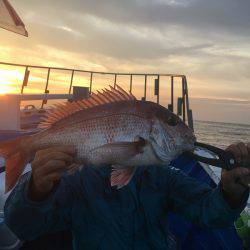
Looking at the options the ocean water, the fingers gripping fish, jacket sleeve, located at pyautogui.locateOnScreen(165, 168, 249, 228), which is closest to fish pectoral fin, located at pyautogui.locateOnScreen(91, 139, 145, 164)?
the fingers gripping fish

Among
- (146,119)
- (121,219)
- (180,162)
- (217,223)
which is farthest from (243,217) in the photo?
(146,119)

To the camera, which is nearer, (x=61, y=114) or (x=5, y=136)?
(x=61, y=114)

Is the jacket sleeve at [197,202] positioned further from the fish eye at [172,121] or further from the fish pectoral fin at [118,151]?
the fish pectoral fin at [118,151]

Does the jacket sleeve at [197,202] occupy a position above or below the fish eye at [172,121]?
below

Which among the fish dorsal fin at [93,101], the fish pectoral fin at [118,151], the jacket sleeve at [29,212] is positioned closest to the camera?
the fish pectoral fin at [118,151]

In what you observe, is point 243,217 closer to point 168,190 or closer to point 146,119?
point 168,190

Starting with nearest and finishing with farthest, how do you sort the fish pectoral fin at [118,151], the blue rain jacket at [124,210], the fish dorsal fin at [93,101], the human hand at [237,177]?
the fish pectoral fin at [118,151]
the fish dorsal fin at [93,101]
the human hand at [237,177]
the blue rain jacket at [124,210]

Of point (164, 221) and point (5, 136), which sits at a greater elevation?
point (5, 136)

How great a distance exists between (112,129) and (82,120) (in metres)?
0.20

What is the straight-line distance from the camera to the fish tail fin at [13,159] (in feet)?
7.81

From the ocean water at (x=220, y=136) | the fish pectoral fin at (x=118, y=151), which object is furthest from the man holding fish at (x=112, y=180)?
the ocean water at (x=220, y=136)

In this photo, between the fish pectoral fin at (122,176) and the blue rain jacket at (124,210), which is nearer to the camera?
the fish pectoral fin at (122,176)

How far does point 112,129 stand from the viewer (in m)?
2.38

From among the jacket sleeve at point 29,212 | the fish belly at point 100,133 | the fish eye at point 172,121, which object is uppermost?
the fish eye at point 172,121
